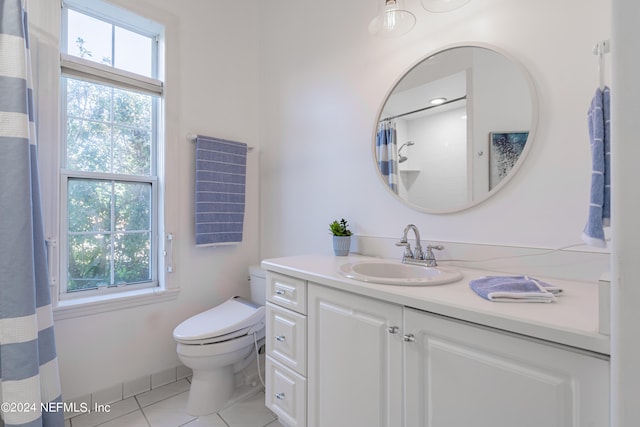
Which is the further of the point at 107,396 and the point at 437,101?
the point at 107,396

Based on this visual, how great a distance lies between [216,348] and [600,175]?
168 centimetres

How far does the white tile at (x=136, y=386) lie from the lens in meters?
1.77

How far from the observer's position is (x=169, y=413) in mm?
1629

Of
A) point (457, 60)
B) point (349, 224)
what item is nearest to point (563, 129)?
point (457, 60)

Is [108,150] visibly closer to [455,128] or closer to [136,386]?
[136,386]

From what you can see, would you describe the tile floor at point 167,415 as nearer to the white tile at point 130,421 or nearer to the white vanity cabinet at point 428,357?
the white tile at point 130,421

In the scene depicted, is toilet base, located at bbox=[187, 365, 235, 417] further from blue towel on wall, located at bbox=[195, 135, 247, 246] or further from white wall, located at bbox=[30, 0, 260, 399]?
blue towel on wall, located at bbox=[195, 135, 247, 246]

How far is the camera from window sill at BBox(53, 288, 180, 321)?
1.60 meters

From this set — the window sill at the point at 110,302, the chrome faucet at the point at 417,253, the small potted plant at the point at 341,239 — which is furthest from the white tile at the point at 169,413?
the chrome faucet at the point at 417,253

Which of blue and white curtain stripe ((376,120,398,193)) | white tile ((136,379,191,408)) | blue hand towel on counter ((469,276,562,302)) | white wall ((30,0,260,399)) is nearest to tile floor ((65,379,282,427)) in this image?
white tile ((136,379,191,408))

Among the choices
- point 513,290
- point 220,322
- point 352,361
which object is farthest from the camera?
point 220,322

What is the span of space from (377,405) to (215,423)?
1040mm

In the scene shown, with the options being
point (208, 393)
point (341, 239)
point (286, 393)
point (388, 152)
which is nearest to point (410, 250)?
point (341, 239)

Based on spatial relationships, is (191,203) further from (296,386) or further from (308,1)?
(308,1)
